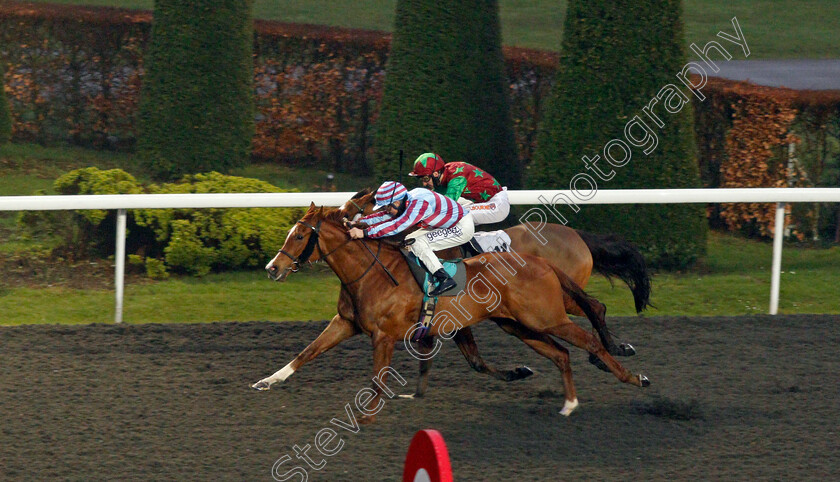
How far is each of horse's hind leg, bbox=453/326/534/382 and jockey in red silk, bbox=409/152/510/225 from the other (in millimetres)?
688

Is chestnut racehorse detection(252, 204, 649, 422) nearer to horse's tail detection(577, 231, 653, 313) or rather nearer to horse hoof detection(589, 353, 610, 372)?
horse hoof detection(589, 353, 610, 372)

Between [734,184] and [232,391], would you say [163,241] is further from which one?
[734,184]

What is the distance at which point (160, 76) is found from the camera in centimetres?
856

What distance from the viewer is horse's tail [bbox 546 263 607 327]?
493 cm

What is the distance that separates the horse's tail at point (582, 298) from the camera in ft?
16.2

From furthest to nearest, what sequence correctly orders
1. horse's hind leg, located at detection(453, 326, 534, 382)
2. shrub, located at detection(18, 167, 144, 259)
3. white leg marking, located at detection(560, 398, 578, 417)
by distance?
shrub, located at detection(18, 167, 144, 259) → horse's hind leg, located at detection(453, 326, 534, 382) → white leg marking, located at detection(560, 398, 578, 417)

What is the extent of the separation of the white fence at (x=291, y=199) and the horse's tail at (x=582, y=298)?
4.12 ft

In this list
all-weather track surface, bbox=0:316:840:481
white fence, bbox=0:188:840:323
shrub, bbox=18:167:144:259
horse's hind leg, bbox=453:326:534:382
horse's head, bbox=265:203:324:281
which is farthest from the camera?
shrub, bbox=18:167:144:259

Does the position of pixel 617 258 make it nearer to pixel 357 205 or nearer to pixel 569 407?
pixel 569 407

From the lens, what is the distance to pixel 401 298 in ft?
15.4

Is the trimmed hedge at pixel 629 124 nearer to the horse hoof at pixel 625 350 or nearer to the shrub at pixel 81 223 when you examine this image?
the horse hoof at pixel 625 350

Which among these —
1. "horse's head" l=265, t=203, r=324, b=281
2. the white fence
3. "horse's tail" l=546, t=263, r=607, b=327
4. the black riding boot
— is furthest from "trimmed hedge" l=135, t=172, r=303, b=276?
"horse's tail" l=546, t=263, r=607, b=327

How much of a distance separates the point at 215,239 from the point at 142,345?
60.6 inches

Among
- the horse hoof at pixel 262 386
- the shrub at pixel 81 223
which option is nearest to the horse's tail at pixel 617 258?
the horse hoof at pixel 262 386
